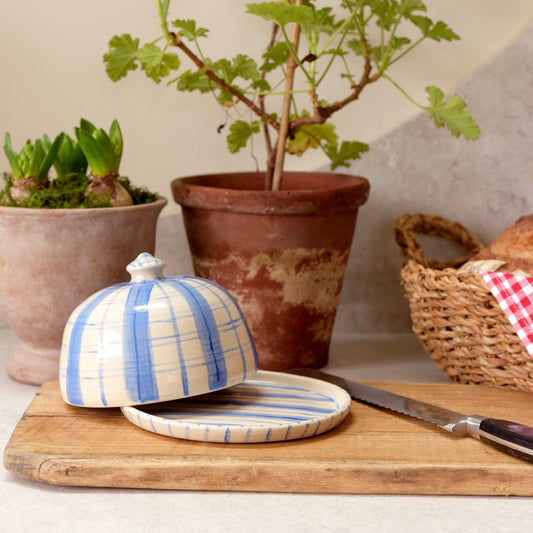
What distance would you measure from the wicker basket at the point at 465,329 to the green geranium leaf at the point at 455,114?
0.21 m

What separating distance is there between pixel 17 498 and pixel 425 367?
70 centimetres

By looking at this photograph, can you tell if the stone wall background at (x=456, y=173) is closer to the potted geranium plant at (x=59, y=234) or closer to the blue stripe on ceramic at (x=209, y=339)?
the potted geranium plant at (x=59, y=234)

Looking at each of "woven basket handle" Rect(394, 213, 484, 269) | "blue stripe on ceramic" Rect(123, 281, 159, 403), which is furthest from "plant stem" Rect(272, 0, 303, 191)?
"blue stripe on ceramic" Rect(123, 281, 159, 403)

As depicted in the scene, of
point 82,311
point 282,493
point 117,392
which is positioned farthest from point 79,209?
point 282,493

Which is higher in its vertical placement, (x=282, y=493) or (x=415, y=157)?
(x=415, y=157)

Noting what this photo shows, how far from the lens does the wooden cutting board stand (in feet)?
2.35

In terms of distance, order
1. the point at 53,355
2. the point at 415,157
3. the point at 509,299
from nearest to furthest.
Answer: the point at 509,299, the point at 53,355, the point at 415,157

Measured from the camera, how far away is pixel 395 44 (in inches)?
45.0

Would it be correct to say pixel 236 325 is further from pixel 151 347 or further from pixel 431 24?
pixel 431 24

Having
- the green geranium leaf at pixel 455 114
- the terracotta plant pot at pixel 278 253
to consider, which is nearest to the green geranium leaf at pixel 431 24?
the green geranium leaf at pixel 455 114

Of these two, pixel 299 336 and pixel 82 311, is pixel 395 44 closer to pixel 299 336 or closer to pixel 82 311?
pixel 299 336

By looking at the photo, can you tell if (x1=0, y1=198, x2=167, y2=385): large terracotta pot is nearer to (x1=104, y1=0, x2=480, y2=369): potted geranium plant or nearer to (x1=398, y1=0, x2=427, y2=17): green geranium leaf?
(x1=104, y1=0, x2=480, y2=369): potted geranium plant

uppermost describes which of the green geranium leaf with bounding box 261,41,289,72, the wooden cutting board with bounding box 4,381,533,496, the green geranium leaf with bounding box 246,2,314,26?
the green geranium leaf with bounding box 246,2,314,26

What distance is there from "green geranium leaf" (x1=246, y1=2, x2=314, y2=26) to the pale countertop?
22.8 inches
